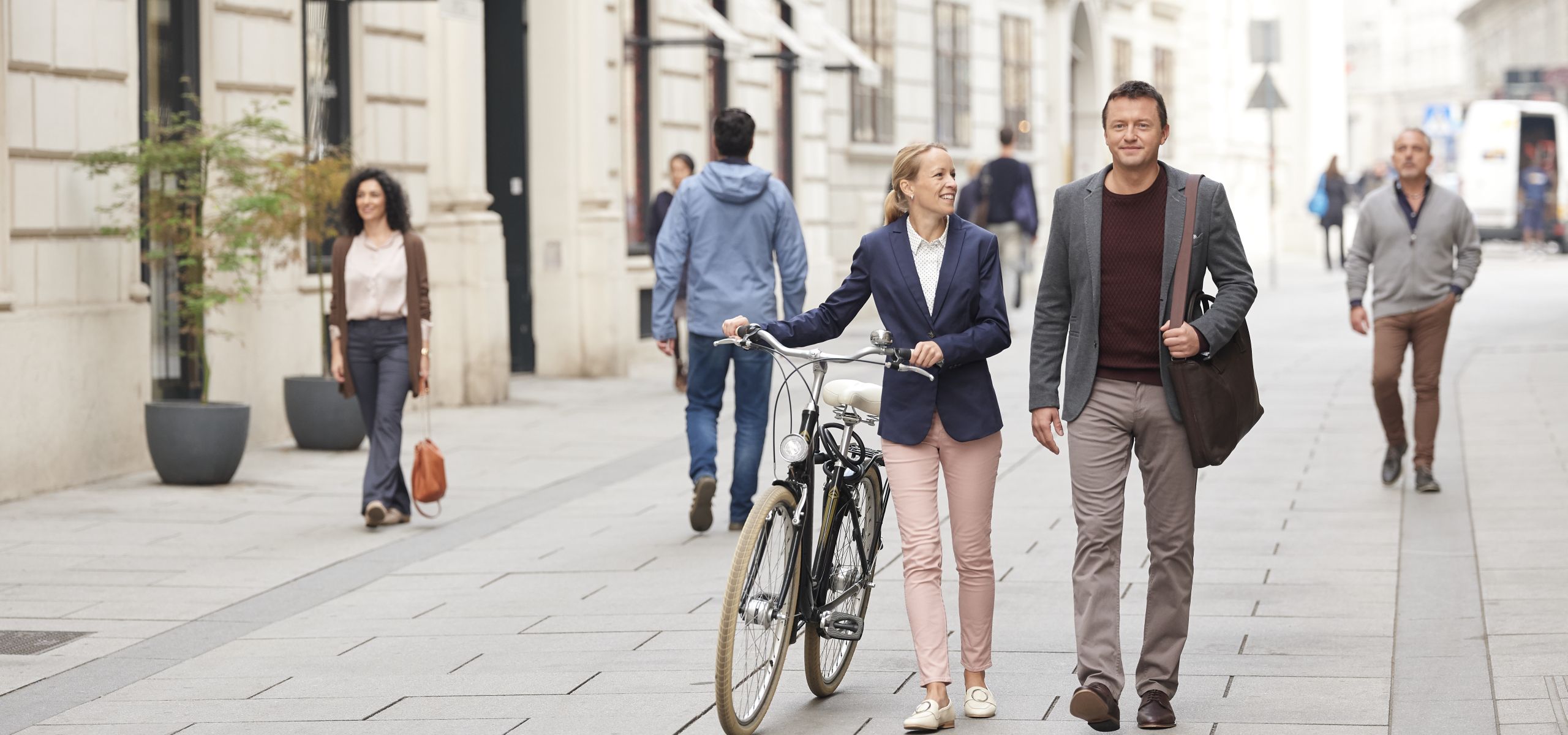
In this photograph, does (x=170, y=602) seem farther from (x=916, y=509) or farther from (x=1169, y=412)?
(x=1169, y=412)

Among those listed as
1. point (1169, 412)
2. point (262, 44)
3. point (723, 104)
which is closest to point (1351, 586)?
point (1169, 412)

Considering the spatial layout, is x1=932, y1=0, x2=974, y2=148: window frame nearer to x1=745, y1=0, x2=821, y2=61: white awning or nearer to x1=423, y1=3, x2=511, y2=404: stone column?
x1=745, y1=0, x2=821, y2=61: white awning

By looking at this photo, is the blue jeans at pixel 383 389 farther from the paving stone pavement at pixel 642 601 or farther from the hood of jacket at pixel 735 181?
the hood of jacket at pixel 735 181

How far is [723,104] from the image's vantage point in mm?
20359

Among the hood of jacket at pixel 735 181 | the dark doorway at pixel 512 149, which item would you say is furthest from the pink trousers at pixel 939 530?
the dark doorway at pixel 512 149

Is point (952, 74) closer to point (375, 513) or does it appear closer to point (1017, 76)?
point (1017, 76)

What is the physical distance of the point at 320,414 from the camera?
11.9 m

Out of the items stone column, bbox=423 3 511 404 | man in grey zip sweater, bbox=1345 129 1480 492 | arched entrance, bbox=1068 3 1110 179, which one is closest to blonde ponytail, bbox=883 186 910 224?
man in grey zip sweater, bbox=1345 129 1480 492

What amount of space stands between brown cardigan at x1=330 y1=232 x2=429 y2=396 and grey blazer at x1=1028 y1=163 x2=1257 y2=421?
4466 mm

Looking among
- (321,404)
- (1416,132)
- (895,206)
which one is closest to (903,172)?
(895,206)

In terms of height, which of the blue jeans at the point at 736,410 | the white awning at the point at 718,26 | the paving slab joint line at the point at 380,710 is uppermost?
the white awning at the point at 718,26

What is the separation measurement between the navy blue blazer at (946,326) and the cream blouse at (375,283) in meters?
4.08

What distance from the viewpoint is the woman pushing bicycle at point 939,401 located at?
18.0 feet

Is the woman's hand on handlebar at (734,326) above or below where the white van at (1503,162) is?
below
